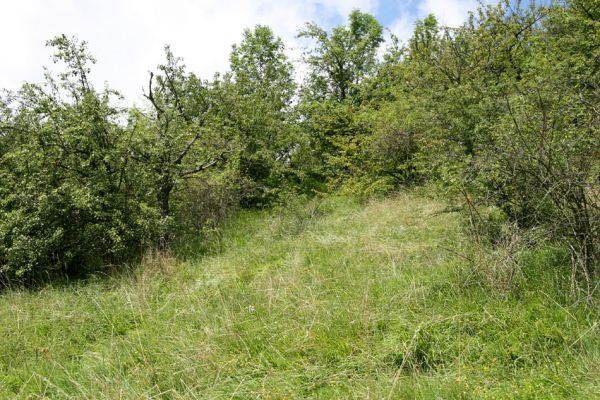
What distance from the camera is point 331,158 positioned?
1441 centimetres

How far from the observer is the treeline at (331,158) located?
4.35 metres

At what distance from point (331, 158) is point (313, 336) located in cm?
1088

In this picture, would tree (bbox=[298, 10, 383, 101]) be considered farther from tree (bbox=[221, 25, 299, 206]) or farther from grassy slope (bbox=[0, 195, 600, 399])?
grassy slope (bbox=[0, 195, 600, 399])

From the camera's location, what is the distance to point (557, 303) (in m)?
3.64

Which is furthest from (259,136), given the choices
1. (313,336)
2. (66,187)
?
(313,336)

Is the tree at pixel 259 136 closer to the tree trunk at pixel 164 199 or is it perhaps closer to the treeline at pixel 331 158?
the treeline at pixel 331 158

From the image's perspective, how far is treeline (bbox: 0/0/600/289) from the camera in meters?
4.35

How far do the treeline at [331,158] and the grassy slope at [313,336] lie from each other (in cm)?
96

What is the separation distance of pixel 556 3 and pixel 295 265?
11.7 meters

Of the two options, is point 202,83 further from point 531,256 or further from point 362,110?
point 531,256

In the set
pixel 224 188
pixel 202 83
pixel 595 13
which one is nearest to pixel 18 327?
pixel 224 188

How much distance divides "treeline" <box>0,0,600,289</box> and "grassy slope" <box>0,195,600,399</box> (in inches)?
37.8

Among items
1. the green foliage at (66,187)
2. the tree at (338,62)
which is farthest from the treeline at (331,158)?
the tree at (338,62)

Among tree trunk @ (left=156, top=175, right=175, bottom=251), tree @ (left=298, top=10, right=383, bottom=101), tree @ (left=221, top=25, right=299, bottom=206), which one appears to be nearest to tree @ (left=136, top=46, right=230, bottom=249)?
tree trunk @ (left=156, top=175, right=175, bottom=251)
